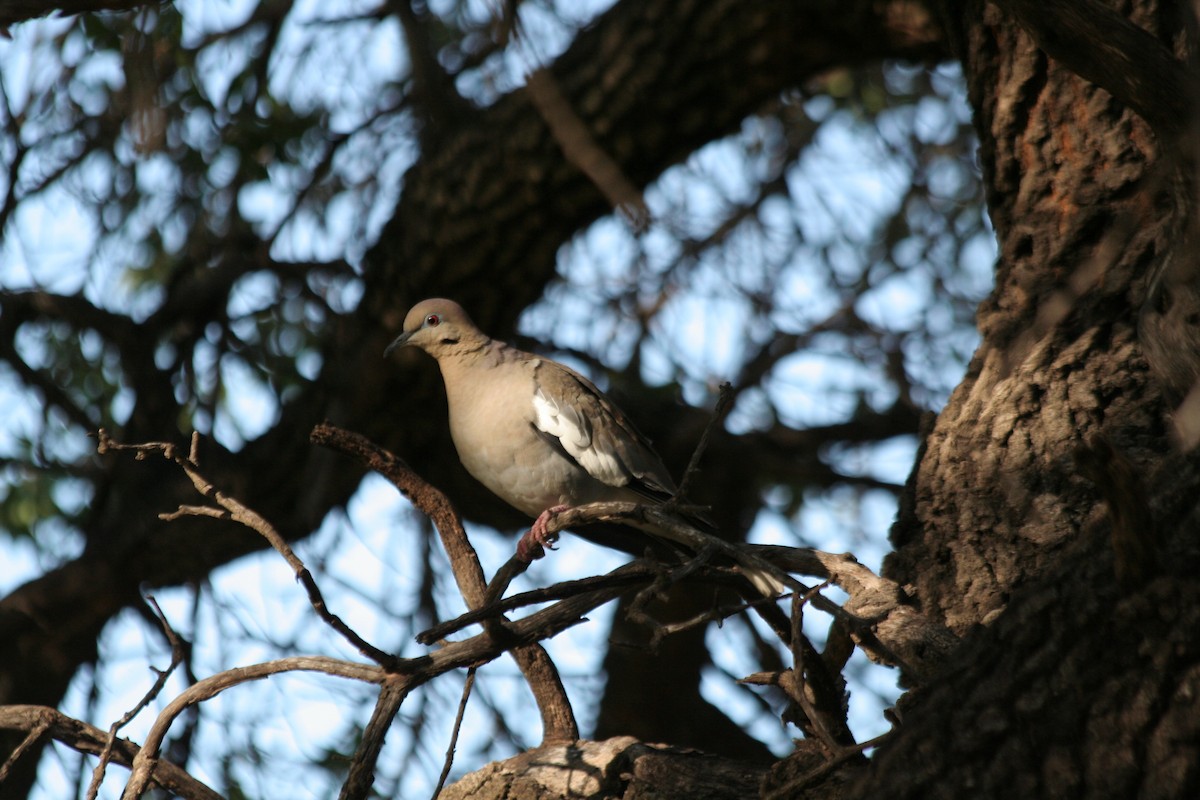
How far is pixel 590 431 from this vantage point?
13.3 feet

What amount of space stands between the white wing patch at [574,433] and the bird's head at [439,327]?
0.35 meters

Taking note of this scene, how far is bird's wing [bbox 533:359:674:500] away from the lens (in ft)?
13.2

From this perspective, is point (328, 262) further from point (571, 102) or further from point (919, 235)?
point (919, 235)

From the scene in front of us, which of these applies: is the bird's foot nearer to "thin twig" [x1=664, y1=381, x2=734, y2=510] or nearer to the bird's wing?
the bird's wing

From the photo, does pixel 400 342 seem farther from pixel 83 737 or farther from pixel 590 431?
pixel 83 737

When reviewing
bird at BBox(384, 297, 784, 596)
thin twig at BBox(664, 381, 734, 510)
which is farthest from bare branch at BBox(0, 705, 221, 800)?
bird at BBox(384, 297, 784, 596)

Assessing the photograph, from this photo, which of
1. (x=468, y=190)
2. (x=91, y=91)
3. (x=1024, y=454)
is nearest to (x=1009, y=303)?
(x=1024, y=454)

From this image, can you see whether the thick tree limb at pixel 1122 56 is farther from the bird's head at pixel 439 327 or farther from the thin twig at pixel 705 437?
the bird's head at pixel 439 327

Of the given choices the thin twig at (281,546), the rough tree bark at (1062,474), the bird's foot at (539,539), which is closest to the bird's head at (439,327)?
the bird's foot at (539,539)

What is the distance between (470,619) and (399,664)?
0.66 feet

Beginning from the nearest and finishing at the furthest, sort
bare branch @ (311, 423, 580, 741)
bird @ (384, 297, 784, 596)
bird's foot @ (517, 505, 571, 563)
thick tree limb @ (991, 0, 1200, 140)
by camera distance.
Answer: thick tree limb @ (991, 0, 1200, 140) → bare branch @ (311, 423, 580, 741) → bird's foot @ (517, 505, 571, 563) → bird @ (384, 297, 784, 596)

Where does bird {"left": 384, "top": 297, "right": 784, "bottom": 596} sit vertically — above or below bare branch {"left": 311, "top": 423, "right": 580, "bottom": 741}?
above

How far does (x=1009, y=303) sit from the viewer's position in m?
3.14

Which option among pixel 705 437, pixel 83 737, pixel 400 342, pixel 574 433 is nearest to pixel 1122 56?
pixel 705 437
